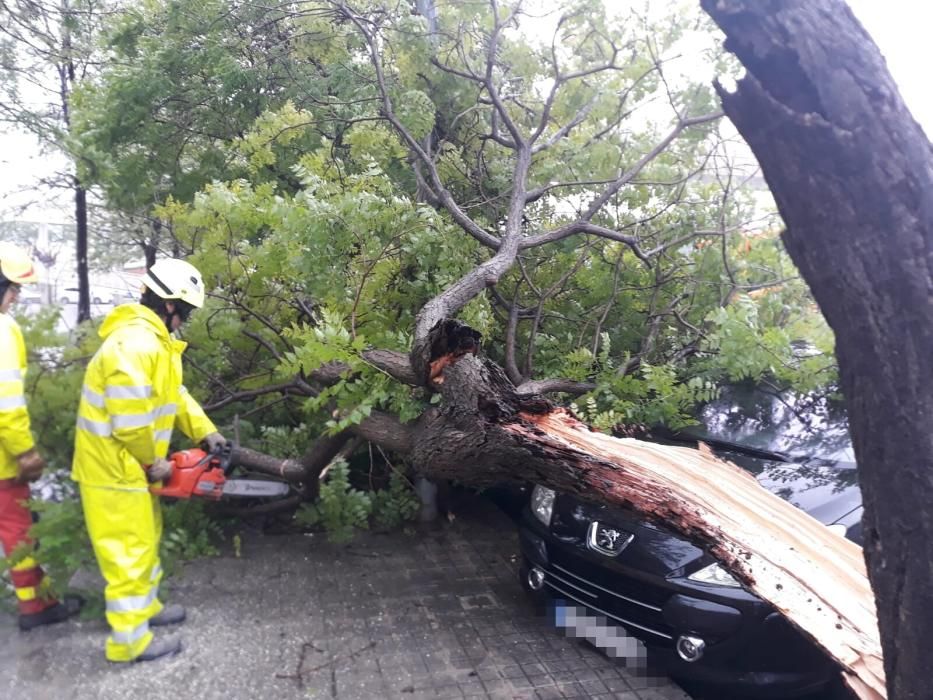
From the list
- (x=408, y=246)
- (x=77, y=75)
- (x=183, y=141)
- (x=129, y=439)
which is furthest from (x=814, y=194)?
(x=77, y=75)

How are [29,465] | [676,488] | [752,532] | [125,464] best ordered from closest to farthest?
[752,532] → [676,488] → [125,464] → [29,465]

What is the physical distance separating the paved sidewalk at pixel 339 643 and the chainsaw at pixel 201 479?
2.20ft

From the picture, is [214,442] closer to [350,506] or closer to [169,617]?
[169,617]

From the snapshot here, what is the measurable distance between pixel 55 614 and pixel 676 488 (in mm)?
3232

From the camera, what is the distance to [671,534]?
2.97m

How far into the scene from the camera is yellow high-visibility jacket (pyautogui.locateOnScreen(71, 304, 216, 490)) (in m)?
3.24

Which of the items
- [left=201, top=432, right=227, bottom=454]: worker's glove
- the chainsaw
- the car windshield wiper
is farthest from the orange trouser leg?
the car windshield wiper

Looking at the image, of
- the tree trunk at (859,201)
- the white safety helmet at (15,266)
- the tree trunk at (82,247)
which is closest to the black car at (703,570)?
the tree trunk at (859,201)

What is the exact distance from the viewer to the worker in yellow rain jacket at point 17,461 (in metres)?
3.43

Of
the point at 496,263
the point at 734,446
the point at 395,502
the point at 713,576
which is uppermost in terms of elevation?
the point at 496,263

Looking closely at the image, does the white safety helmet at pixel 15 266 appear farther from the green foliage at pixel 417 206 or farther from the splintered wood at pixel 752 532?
the splintered wood at pixel 752 532

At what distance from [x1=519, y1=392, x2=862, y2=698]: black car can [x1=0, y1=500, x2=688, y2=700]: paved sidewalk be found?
321 millimetres

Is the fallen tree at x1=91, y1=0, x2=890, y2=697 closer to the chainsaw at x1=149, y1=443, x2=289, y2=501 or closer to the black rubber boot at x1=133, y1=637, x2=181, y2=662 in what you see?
the chainsaw at x1=149, y1=443, x2=289, y2=501


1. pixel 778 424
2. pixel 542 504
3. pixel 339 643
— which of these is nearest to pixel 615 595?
pixel 542 504
